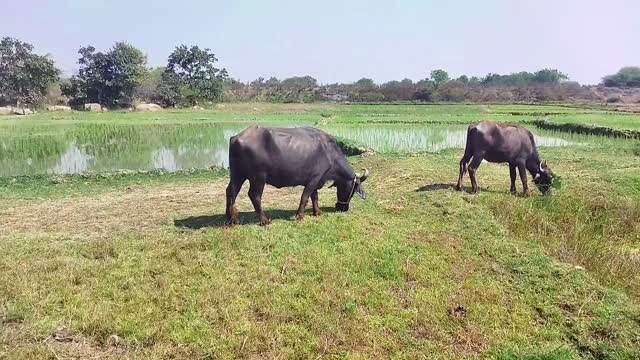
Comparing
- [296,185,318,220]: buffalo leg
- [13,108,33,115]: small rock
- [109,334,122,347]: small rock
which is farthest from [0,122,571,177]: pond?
Result: [13,108,33,115]: small rock

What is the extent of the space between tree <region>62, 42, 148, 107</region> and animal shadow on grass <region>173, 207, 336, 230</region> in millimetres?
39627

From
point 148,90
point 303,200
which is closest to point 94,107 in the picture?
point 148,90

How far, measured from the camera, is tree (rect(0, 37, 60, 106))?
41531 mm

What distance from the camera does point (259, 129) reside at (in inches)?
314

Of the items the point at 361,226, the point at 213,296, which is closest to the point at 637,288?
the point at 361,226

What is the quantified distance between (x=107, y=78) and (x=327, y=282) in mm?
43841

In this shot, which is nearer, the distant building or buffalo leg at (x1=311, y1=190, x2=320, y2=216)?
buffalo leg at (x1=311, y1=190, x2=320, y2=216)

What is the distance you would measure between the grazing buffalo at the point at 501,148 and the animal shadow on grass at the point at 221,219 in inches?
126

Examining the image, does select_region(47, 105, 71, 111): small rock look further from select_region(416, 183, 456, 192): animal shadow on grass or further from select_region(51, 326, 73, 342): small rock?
select_region(51, 326, 73, 342): small rock

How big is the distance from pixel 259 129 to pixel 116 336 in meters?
3.74

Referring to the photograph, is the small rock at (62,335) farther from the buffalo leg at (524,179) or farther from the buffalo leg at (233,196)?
the buffalo leg at (524,179)

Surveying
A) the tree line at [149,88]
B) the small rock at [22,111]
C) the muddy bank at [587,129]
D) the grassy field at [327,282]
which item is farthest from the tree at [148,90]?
the grassy field at [327,282]

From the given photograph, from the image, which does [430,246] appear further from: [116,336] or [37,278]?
[37,278]

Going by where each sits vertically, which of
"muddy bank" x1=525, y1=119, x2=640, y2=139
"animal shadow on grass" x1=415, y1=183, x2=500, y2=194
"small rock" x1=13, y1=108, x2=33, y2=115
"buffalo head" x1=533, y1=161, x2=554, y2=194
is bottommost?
"animal shadow on grass" x1=415, y1=183, x2=500, y2=194
